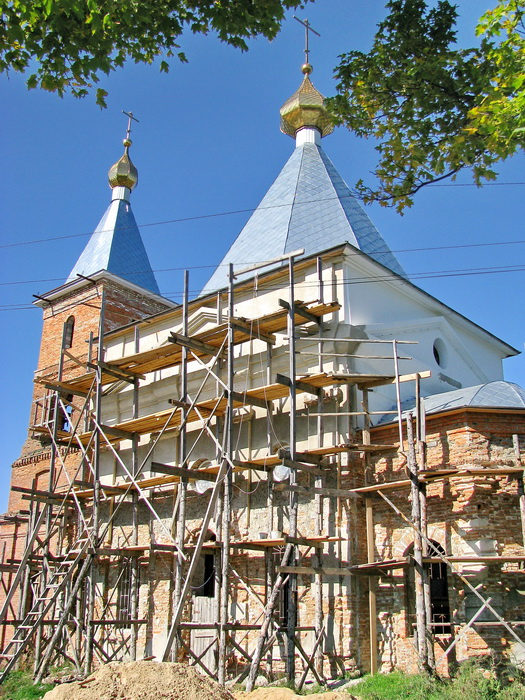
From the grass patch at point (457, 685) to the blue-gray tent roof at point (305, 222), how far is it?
8.94 m

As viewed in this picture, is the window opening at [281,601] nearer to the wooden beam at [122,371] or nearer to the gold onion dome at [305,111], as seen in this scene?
the wooden beam at [122,371]

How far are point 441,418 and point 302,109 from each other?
11.9 meters

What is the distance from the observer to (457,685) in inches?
367

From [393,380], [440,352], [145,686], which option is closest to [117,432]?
[393,380]

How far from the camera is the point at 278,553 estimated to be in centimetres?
1364

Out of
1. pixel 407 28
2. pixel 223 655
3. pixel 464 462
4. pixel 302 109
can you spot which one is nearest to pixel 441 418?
pixel 464 462

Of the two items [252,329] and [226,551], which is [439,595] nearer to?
[226,551]

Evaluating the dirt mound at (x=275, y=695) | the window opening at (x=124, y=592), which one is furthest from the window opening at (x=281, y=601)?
the dirt mound at (x=275, y=695)

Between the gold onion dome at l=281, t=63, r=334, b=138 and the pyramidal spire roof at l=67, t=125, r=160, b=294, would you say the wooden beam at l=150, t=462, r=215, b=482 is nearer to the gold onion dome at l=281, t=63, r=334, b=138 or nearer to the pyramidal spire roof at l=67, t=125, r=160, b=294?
the pyramidal spire roof at l=67, t=125, r=160, b=294

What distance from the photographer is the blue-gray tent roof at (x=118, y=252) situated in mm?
23234

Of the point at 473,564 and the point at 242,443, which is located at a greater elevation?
the point at 242,443

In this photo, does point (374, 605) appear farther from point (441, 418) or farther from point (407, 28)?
point (407, 28)

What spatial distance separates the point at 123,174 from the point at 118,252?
4.01m

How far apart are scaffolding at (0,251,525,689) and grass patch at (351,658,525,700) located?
0.51 m
